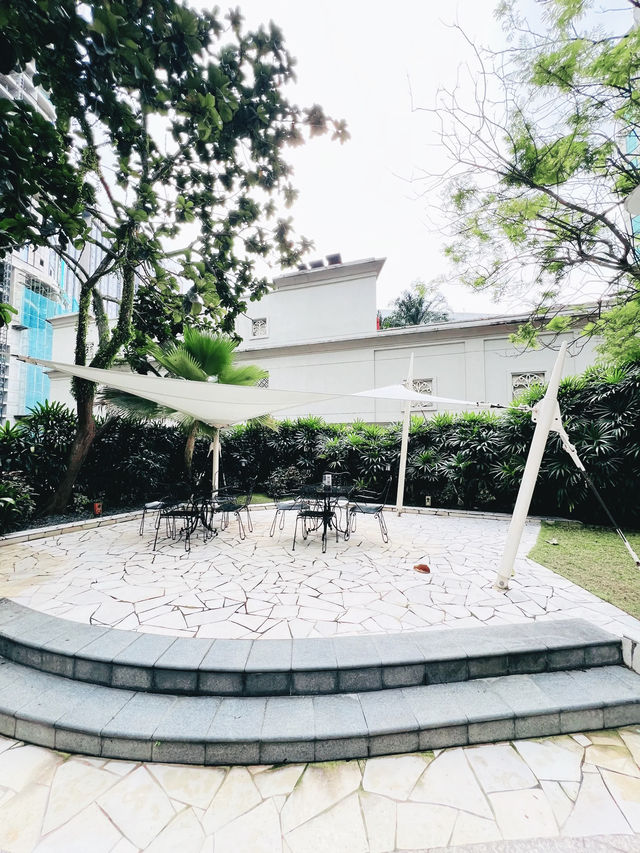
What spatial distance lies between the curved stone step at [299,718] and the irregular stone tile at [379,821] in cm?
24

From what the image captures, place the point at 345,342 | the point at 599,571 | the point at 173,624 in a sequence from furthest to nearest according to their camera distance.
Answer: the point at 345,342, the point at 599,571, the point at 173,624

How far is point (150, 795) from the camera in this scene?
1743 millimetres

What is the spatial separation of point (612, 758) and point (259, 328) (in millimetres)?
13465

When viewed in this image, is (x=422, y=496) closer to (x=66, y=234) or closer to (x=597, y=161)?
(x=597, y=161)

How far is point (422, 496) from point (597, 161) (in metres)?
6.16

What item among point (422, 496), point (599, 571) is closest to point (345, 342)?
point (422, 496)

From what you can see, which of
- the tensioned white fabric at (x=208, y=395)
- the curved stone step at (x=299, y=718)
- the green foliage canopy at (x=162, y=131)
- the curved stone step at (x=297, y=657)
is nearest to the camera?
the curved stone step at (x=299, y=718)

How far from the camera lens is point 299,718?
2068mm

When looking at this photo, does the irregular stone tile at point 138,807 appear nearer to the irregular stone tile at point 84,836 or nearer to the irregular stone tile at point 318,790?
the irregular stone tile at point 84,836

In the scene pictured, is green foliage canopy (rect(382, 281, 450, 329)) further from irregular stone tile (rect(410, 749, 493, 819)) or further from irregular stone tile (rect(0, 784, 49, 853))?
irregular stone tile (rect(0, 784, 49, 853))

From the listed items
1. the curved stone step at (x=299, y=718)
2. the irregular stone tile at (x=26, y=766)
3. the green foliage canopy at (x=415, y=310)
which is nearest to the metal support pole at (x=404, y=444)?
the curved stone step at (x=299, y=718)

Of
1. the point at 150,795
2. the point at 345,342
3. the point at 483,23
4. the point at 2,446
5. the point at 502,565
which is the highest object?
the point at 483,23

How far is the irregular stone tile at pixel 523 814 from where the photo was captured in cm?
159

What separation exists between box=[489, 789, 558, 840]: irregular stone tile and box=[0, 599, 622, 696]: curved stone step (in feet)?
2.13
